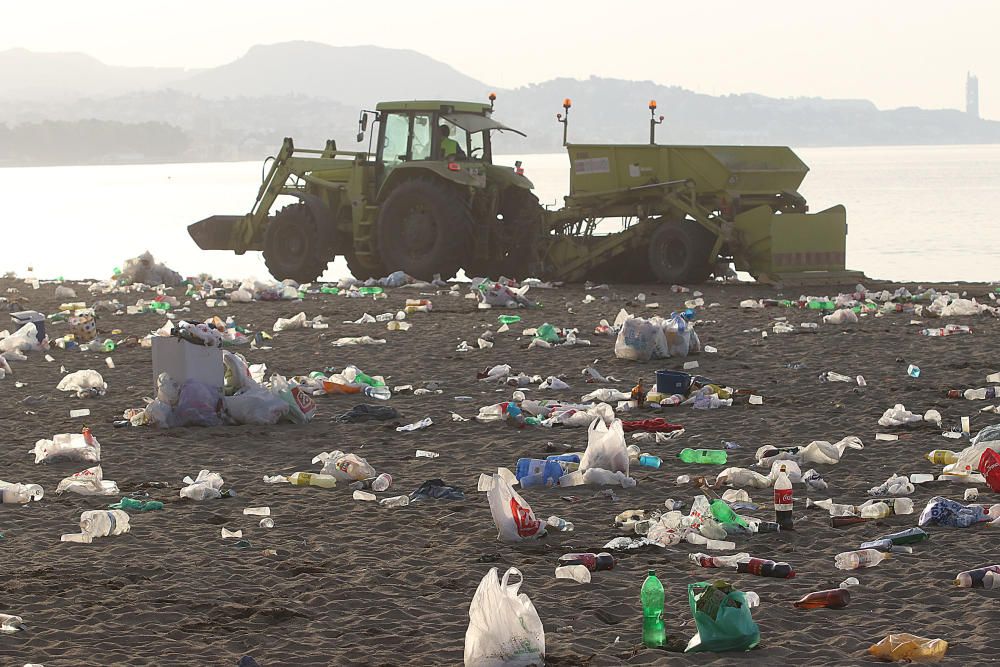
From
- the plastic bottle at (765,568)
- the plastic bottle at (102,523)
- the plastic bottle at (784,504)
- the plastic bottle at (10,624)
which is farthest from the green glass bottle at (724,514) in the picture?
the plastic bottle at (10,624)

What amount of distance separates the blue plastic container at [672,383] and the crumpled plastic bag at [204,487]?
→ 3.32 m

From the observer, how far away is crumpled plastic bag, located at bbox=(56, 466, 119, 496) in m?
6.38

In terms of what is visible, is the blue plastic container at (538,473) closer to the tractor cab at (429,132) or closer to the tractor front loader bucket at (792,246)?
the tractor front loader bucket at (792,246)

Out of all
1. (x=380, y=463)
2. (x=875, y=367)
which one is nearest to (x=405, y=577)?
(x=380, y=463)

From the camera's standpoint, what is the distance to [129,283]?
1841 centimetres

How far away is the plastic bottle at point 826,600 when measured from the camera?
4.57 metres

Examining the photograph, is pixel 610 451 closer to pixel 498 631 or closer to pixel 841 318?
pixel 498 631

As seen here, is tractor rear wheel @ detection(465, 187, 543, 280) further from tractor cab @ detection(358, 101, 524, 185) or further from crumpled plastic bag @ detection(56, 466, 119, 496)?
crumpled plastic bag @ detection(56, 466, 119, 496)

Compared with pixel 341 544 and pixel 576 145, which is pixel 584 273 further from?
pixel 341 544

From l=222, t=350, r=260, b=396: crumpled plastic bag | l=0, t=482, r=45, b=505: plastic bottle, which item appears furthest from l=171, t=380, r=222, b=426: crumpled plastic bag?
l=0, t=482, r=45, b=505: plastic bottle

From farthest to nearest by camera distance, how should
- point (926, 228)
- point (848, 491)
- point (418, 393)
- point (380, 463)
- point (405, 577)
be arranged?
1. point (926, 228)
2. point (418, 393)
3. point (380, 463)
4. point (848, 491)
5. point (405, 577)

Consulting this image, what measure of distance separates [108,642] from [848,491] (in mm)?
3513

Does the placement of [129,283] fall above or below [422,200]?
below

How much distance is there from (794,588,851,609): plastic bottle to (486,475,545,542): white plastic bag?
1.27m
